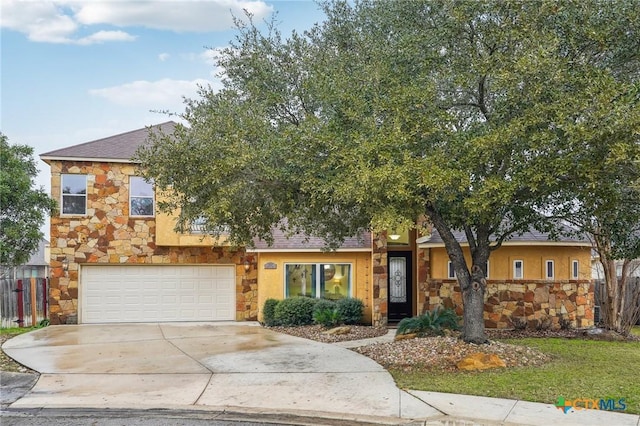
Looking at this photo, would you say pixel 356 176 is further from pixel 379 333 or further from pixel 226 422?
pixel 379 333

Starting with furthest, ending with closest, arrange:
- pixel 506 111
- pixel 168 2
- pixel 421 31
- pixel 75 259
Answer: pixel 75 259 < pixel 168 2 < pixel 421 31 < pixel 506 111

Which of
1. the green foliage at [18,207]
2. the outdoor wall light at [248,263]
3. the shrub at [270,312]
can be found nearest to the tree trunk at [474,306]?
the shrub at [270,312]

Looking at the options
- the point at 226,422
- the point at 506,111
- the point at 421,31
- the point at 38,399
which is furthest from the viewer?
the point at 421,31

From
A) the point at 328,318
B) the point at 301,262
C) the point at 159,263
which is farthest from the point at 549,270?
the point at 159,263

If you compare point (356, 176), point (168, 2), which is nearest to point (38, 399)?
point (356, 176)

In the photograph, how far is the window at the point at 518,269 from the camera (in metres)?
14.4

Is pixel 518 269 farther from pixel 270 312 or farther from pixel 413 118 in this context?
pixel 413 118

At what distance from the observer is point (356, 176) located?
728 cm

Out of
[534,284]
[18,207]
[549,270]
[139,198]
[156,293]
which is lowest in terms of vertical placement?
[156,293]

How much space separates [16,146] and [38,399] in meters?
8.74

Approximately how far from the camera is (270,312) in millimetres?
15391

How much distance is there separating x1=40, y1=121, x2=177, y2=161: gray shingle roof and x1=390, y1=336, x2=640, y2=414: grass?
1090 cm

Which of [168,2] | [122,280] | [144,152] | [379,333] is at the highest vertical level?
[168,2]

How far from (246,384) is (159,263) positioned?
922 centimetres
